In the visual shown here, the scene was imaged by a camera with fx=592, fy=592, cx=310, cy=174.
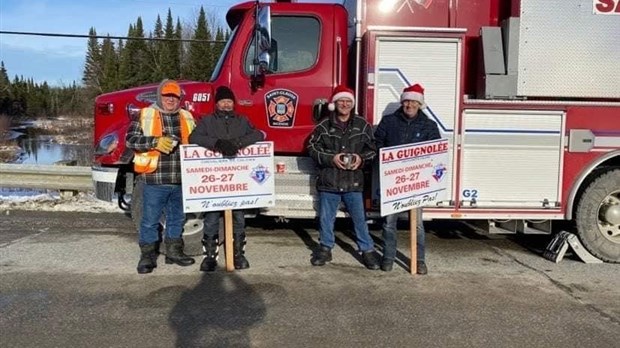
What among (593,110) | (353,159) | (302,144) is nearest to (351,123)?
(353,159)

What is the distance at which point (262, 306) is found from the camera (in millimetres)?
4805

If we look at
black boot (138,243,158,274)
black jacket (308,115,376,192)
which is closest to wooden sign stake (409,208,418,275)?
black jacket (308,115,376,192)

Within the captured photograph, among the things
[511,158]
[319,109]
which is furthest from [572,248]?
[319,109]

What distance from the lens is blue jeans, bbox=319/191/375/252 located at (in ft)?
19.4

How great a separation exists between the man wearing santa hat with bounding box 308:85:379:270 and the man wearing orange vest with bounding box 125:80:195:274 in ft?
4.34

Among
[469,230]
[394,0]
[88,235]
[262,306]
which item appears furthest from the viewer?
[469,230]

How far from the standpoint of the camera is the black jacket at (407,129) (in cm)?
574

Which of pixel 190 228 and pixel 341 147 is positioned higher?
pixel 341 147

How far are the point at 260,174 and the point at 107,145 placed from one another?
1771 mm

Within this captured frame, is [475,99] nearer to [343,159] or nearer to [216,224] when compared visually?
[343,159]

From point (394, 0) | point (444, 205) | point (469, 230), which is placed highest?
point (394, 0)

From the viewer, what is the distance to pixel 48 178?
9.74m

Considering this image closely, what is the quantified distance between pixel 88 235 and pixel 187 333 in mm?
3677

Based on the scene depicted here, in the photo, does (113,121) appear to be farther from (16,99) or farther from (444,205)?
(16,99)
